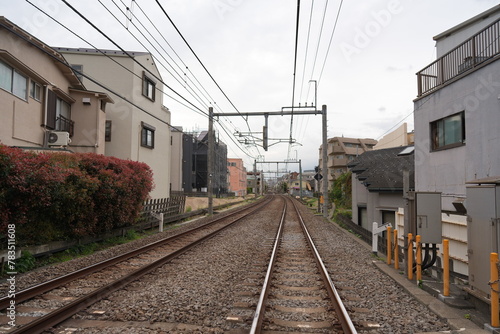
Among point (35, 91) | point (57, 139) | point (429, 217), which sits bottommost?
point (429, 217)

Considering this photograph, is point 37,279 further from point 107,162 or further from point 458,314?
point 458,314

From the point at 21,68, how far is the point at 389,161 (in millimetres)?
17408

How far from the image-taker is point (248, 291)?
5664 millimetres

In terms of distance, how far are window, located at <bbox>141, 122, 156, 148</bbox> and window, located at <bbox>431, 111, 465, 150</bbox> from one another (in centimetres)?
1636

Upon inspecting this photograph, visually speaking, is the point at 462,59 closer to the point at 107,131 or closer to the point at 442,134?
the point at 442,134

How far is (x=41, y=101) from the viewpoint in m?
14.0

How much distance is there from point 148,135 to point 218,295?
18196mm

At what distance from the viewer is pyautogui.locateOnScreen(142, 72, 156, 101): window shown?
20812 millimetres

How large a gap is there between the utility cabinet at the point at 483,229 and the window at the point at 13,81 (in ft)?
45.5

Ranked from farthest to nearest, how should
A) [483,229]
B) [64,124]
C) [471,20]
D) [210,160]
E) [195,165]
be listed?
[195,165]
[210,160]
[64,124]
[471,20]
[483,229]

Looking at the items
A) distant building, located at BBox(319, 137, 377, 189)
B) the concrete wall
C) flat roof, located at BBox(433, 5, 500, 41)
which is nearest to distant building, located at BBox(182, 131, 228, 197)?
distant building, located at BBox(319, 137, 377, 189)

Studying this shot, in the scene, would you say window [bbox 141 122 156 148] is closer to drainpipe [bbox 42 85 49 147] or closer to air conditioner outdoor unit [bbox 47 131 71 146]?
air conditioner outdoor unit [bbox 47 131 71 146]

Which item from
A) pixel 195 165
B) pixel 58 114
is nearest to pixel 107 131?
pixel 58 114

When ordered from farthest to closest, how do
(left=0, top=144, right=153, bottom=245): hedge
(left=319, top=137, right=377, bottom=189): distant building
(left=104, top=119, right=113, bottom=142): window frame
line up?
(left=319, top=137, right=377, bottom=189): distant building → (left=104, top=119, right=113, bottom=142): window frame → (left=0, top=144, right=153, bottom=245): hedge
